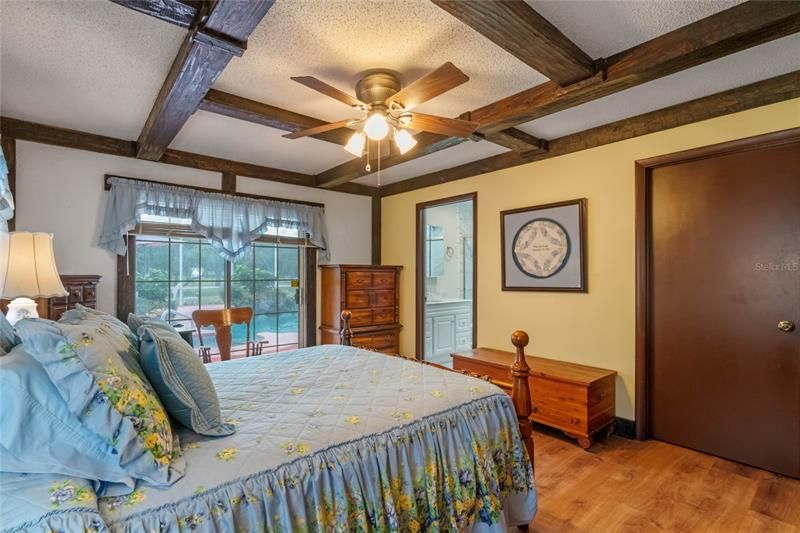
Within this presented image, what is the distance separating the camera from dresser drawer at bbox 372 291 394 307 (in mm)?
4676

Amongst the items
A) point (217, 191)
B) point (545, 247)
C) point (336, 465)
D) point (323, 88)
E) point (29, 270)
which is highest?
point (323, 88)

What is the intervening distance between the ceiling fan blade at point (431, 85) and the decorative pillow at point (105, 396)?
1.73 m

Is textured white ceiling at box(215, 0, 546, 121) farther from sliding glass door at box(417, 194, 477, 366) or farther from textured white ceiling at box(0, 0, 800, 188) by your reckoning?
sliding glass door at box(417, 194, 477, 366)

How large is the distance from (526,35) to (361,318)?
3362 mm

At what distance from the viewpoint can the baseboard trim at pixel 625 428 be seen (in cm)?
302

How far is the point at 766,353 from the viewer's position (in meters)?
2.52

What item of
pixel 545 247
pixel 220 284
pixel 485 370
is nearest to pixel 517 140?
pixel 545 247

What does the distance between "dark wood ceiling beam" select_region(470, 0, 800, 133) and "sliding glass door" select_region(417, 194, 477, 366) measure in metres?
1.78

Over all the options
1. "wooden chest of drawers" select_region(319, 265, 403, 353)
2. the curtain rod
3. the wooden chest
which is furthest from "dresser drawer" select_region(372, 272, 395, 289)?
the wooden chest

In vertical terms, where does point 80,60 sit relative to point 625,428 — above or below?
above

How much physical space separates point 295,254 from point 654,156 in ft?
11.6

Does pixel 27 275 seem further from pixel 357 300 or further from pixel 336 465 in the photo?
pixel 357 300

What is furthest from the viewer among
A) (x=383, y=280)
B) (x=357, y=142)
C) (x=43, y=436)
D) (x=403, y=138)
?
(x=383, y=280)

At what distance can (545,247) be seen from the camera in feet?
11.6
